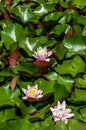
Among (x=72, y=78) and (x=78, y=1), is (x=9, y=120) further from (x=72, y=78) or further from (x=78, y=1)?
(x=78, y=1)

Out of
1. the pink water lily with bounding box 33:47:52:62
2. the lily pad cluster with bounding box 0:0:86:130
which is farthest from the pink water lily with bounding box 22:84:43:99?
the pink water lily with bounding box 33:47:52:62

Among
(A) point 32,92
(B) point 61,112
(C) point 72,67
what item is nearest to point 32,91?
(A) point 32,92

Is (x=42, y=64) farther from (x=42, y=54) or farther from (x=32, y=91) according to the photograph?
(x=32, y=91)

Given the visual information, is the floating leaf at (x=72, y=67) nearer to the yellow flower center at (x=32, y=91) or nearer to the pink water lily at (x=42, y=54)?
the pink water lily at (x=42, y=54)

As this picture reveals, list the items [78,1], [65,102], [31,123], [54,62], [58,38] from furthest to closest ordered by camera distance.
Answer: [78,1] → [58,38] → [54,62] → [65,102] → [31,123]

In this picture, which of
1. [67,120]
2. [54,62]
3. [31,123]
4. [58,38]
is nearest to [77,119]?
[67,120]

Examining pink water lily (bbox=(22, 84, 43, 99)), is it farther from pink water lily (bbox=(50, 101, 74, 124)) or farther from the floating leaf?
the floating leaf
